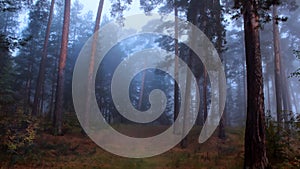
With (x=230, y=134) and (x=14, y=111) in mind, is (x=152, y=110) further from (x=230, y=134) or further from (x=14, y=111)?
(x=14, y=111)

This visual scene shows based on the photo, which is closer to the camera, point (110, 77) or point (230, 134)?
point (230, 134)

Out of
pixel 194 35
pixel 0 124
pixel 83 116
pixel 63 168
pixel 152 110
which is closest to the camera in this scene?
pixel 63 168

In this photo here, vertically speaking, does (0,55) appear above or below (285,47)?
below

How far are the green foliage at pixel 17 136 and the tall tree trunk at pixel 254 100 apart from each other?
8.06 m

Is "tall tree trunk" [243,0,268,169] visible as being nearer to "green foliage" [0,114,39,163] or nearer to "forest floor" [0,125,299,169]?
"forest floor" [0,125,299,169]

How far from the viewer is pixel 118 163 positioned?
32.8ft

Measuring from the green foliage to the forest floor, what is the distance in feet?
0.97

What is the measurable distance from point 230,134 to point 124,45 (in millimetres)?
22417

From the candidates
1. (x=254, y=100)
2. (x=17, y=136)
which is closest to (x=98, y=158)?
(x=17, y=136)

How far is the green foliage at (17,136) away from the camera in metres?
8.98

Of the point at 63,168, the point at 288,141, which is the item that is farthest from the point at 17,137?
the point at 288,141

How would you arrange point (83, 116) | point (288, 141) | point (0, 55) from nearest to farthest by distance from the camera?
point (288, 141), point (83, 116), point (0, 55)

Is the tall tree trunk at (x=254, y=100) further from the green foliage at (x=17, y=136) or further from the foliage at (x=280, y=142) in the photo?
the green foliage at (x=17, y=136)

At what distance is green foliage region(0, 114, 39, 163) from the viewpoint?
8.98 m
